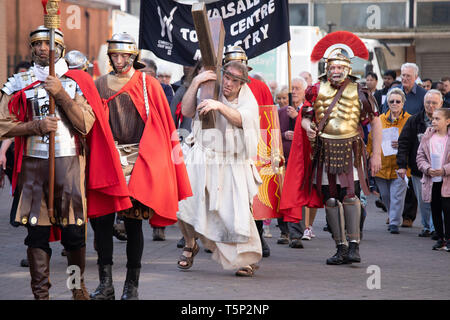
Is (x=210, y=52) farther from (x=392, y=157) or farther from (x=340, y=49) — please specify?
(x=392, y=157)

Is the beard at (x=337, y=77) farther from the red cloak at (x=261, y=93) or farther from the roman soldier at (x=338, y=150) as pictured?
the red cloak at (x=261, y=93)

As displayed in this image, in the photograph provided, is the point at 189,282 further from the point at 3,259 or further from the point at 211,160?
the point at 3,259

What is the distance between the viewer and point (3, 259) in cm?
872

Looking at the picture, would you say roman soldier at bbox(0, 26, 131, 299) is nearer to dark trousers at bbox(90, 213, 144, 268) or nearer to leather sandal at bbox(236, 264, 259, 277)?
dark trousers at bbox(90, 213, 144, 268)

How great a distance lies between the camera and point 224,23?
1017 centimetres

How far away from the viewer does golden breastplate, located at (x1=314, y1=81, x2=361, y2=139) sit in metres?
8.51

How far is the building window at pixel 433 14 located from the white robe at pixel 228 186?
29.4m

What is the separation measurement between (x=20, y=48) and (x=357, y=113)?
14813 millimetres

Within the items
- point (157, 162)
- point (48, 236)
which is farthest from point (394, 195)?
point (48, 236)

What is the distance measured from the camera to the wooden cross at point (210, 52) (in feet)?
22.6

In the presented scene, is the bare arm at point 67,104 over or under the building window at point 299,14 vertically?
under

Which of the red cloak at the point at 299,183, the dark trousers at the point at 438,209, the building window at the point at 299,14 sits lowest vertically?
the dark trousers at the point at 438,209

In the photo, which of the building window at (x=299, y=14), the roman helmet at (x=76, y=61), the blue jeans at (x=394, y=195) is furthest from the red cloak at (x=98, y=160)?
the building window at (x=299, y=14)

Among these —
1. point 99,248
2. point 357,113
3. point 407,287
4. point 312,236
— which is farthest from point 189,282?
point 312,236
